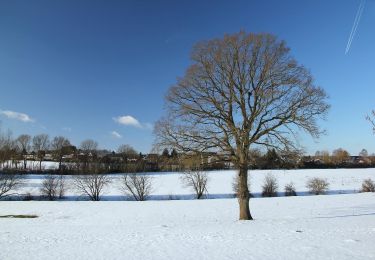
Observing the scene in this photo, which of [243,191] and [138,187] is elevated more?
[243,191]

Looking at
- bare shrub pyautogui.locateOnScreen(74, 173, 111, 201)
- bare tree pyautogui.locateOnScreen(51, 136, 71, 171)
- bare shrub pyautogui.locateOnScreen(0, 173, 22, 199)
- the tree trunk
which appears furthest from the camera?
bare tree pyautogui.locateOnScreen(51, 136, 71, 171)

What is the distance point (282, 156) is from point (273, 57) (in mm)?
5646

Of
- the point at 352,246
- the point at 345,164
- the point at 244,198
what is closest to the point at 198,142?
the point at 244,198

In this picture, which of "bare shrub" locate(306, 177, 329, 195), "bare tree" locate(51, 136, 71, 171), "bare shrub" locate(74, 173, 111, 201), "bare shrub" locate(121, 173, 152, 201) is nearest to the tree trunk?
"bare shrub" locate(121, 173, 152, 201)

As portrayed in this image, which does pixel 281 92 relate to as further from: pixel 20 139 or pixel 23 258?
pixel 20 139

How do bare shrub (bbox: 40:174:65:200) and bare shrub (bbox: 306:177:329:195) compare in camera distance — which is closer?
bare shrub (bbox: 40:174:65:200)

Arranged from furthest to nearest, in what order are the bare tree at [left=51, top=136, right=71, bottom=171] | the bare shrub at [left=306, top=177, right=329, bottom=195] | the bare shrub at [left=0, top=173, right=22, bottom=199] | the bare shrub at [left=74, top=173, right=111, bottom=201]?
the bare tree at [left=51, top=136, right=71, bottom=171] < the bare shrub at [left=306, top=177, right=329, bottom=195] < the bare shrub at [left=74, top=173, right=111, bottom=201] < the bare shrub at [left=0, top=173, right=22, bottom=199]

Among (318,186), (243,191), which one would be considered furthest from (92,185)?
(243,191)

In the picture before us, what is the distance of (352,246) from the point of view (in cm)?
1088

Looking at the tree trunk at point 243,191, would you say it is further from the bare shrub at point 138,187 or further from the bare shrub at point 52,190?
the bare shrub at point 52,190

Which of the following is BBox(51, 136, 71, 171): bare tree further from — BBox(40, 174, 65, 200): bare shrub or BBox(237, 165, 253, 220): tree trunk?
BBox(237, 165, 253, 220): tree trunk

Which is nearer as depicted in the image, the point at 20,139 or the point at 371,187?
the point at 371,187

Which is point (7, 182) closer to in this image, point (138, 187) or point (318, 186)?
point (138, 187)

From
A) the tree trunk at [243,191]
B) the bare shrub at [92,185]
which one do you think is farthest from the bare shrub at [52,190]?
the tree trunk at [243,191]
